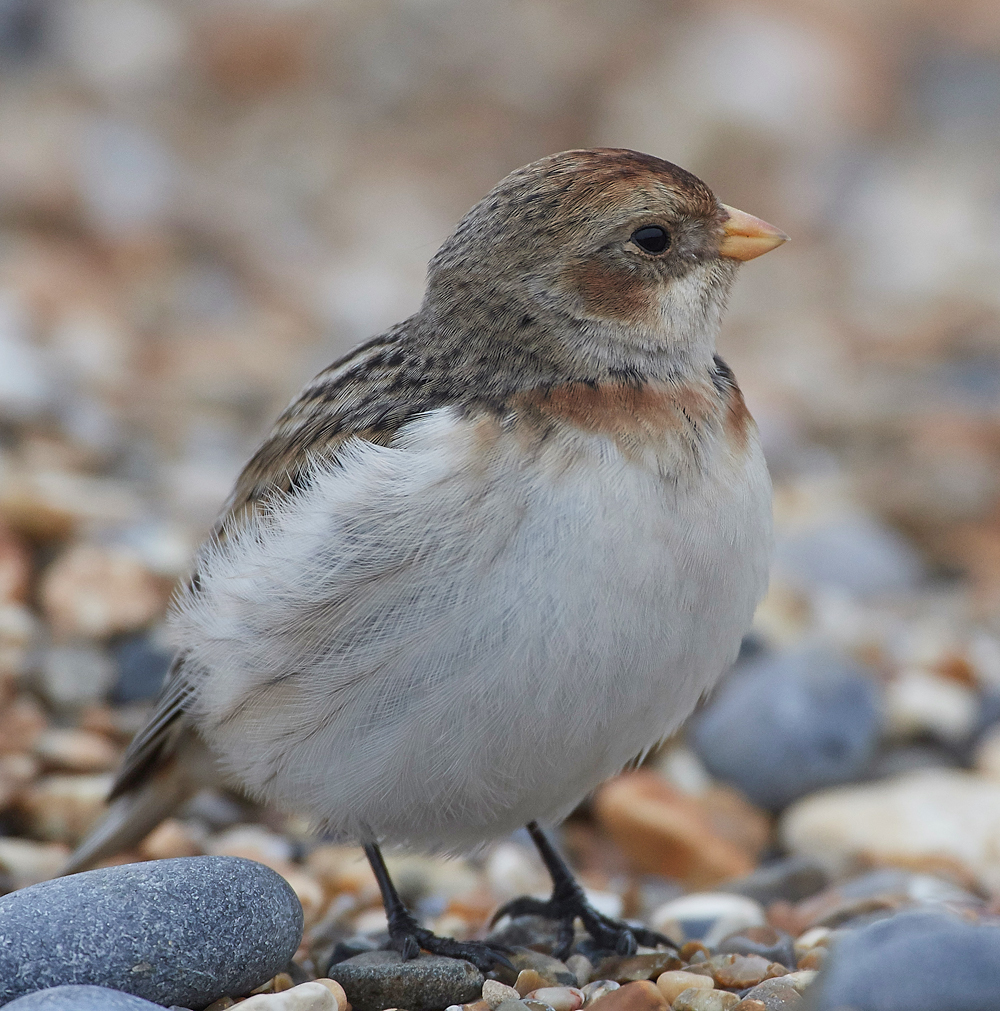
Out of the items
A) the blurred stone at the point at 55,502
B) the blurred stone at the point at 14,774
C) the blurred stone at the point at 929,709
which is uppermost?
the blurred stone at the point at 55,502

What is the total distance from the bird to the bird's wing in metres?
0.01

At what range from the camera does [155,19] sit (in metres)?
11.6

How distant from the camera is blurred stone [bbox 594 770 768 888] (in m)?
A: 4.02

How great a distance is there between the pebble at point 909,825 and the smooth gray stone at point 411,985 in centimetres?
143

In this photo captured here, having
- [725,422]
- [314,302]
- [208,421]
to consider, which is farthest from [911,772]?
[314,302]

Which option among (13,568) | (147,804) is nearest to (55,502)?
(13,568)

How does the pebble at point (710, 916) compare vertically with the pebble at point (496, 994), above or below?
above

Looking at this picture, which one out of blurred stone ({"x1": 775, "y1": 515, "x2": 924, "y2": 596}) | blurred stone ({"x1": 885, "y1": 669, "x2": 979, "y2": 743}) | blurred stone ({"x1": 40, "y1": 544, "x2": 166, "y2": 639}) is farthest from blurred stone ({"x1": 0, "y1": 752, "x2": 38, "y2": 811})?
blurred stone ({"x1": 775, "y1": 515, "x2": 924, "y2": 596})

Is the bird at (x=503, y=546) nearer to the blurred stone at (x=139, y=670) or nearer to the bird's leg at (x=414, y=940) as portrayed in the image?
the bird's leg at (x=414, y=940)

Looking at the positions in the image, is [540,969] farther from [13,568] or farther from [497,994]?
[13,568]

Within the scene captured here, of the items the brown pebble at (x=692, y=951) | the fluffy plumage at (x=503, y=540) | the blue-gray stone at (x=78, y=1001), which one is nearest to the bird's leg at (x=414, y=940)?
the fluffy plumage at (x=503, y=540)

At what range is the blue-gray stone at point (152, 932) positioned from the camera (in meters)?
2.56

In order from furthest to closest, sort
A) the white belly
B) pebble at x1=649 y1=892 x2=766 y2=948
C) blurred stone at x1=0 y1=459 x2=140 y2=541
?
blurred stone at x1=0 y1=459 x2=140 y2=541 → pebble at x1=649 y1=892 x2=766 y2=948 → the white belly

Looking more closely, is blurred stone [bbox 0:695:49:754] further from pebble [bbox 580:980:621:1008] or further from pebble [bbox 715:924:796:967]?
pebble [bbox 715:924:796:967]
